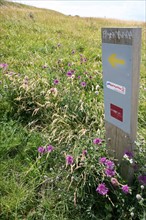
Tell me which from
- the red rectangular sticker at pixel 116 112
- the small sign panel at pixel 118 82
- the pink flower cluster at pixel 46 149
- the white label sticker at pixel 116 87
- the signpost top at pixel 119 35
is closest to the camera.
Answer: the signpost top at pixel 119 35

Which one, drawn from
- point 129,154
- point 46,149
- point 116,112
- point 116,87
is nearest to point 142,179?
point 129,154

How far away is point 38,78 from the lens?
12.1ft

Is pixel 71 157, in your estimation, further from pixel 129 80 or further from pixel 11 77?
pixel 11 77

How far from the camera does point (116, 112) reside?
2029mm

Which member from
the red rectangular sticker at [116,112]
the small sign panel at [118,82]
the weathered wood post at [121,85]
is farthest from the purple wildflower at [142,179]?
the red rectangular sticker at [116,112]

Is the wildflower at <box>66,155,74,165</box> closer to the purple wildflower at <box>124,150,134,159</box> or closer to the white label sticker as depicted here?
the purple wildflower at <box>124,150,134,159</box>

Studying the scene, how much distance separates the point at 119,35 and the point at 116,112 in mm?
632

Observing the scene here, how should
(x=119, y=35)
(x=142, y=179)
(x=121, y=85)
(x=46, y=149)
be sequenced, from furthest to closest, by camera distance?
(x=46, y=149)
(x=142, y=179)
(x=121, y=85)
(x=119, y=35)

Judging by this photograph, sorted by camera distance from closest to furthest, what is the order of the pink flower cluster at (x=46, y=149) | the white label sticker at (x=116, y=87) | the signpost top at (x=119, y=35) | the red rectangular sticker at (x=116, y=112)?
1. the signpost top at (x=119, y=35)
2. the white label sticker at (x=116, y=87)
3. the red rectangular sticker at (x=116, y=112)
4. the pink flower cluster at (x=46, y=149)

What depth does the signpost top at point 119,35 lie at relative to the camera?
63.7 inches

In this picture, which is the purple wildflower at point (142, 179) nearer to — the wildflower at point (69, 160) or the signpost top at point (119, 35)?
the wildflower at point (69, 160)

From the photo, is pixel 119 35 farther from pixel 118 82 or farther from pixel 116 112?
pixel 116 112

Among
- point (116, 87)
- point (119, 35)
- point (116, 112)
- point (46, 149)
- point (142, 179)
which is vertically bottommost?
point (142, 179)

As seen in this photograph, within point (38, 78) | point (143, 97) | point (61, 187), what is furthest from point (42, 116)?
point (143, 97)
